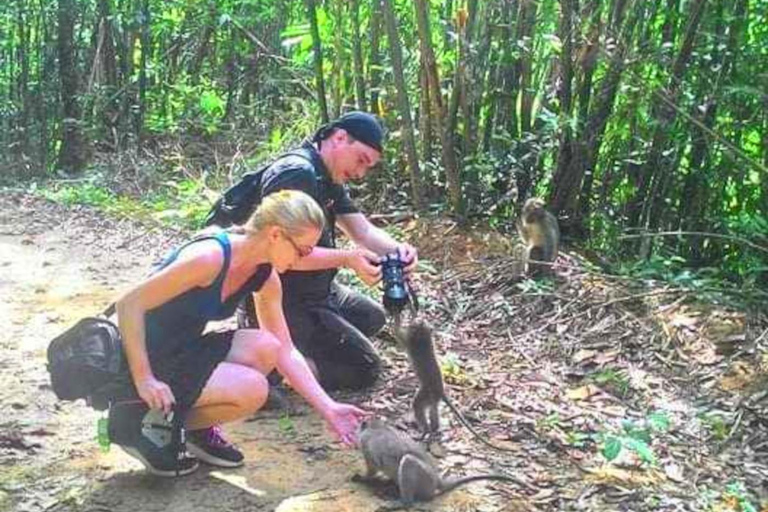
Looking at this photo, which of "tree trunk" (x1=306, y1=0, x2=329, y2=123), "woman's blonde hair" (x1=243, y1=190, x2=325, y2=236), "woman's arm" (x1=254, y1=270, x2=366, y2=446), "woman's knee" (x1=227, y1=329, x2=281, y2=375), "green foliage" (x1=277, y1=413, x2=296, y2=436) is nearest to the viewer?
"woman's blonde hair" (x1=243, y1=190, x2=325, y2=236)

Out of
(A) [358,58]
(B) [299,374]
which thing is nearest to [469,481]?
(B) [299,374]

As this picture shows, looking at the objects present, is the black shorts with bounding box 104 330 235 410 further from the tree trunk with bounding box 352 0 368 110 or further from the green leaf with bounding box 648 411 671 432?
the tree trunk with bounding box 352 0 368 110

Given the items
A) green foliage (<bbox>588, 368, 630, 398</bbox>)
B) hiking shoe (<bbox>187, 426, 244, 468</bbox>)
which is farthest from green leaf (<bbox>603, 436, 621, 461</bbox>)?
hiking shoe (<bbox>187, 426, 244, 468</bbox>)

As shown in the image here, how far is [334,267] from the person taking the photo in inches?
180

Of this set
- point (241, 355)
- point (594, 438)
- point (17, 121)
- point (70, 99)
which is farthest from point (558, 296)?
point (17, 121)

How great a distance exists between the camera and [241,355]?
12.8 feet

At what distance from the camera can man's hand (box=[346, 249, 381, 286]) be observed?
4383mm

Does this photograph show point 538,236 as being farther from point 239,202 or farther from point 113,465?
point 113,465

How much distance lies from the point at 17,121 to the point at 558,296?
1065 cm

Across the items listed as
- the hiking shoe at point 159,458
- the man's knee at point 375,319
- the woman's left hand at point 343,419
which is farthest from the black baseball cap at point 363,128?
the hiking shoe at point 159,458

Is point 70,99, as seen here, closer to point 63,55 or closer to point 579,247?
point 63,55

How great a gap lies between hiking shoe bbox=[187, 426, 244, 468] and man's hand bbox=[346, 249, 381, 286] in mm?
953

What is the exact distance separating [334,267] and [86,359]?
138 cm

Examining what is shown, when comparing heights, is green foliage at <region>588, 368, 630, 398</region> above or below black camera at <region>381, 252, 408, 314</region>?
below
